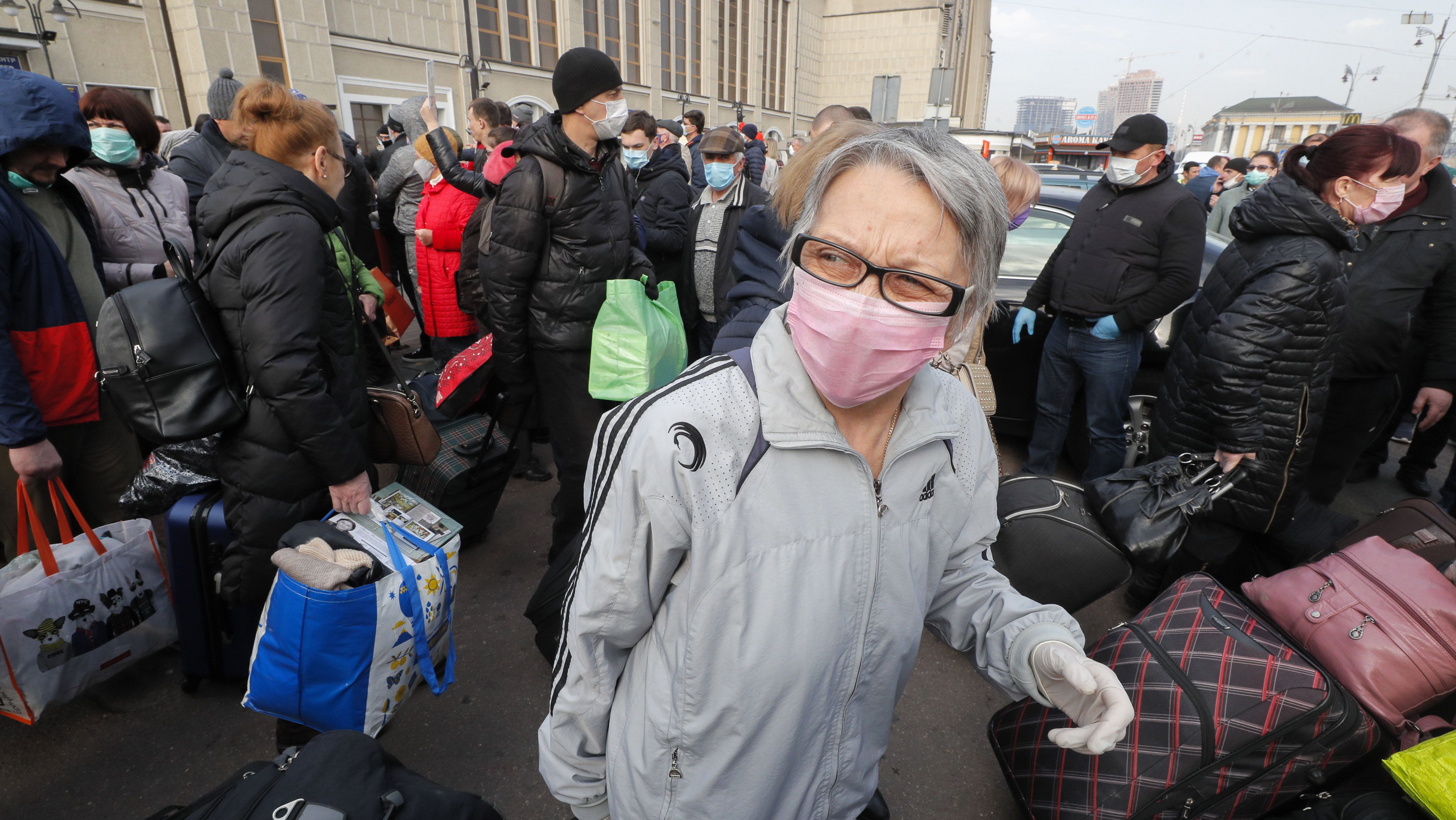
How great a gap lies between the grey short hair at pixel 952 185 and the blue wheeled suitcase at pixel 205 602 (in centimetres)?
215

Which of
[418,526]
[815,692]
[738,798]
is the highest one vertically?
[815,692]

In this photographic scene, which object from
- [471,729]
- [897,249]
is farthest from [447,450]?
[897,249]

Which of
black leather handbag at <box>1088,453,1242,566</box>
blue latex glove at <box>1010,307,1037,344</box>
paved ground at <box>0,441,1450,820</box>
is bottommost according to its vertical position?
paved ground at <box>0,441,1450,820</box>

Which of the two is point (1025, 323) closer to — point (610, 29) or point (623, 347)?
point (623, 347)

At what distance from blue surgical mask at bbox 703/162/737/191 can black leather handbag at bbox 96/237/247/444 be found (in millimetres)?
2805

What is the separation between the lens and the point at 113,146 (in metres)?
3.12

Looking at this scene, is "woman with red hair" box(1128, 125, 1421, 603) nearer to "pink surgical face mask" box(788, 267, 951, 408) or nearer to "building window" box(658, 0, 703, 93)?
"pink surgical face mask" box(788, 267, 951, 408)

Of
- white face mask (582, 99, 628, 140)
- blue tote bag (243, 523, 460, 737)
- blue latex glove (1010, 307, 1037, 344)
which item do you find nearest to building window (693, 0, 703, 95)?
blue latex glove (1010, 307, 1037, 344)

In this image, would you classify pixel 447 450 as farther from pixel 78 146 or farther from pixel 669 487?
pixel 669 487

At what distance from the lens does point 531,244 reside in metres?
2.79

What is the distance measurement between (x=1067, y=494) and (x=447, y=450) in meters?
2.61

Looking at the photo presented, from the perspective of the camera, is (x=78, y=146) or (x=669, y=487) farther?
(x=78, y=146)

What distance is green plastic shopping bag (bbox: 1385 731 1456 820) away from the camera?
1.49 meters

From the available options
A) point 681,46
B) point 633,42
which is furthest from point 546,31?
point 681,46
